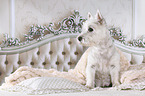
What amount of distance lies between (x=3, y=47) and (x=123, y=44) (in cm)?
158

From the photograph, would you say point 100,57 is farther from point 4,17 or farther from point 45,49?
point 4,17

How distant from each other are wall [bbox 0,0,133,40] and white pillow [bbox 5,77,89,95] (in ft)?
4.15

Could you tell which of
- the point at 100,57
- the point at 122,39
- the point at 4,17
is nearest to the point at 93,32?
the point at 100,57

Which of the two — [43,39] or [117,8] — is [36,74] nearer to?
[43,39]

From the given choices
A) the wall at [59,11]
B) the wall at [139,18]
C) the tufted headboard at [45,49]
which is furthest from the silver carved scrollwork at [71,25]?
the wall at [139,18]

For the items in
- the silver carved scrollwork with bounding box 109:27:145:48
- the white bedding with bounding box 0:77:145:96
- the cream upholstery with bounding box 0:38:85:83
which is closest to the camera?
the white bedding with bounding box 0:77:145:96

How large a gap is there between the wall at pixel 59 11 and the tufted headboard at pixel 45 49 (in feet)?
0.37

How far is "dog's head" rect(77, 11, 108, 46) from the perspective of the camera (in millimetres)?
1703

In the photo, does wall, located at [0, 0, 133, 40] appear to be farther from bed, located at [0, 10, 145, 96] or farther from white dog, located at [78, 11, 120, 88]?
white dog, located at [78, 11, 120, 88]

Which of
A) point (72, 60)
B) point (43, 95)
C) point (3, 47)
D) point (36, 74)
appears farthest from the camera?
point (72, 60)

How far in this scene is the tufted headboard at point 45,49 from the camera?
7.85ft

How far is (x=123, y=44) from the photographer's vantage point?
2.73m

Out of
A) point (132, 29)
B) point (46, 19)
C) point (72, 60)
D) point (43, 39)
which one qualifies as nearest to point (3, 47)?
point (43, 39)

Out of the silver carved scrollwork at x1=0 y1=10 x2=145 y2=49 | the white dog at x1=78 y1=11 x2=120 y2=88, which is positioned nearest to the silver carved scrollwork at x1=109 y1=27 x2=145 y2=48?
the silver carved scrollwork at x1=0 y1=10 x2=145 y2=49
